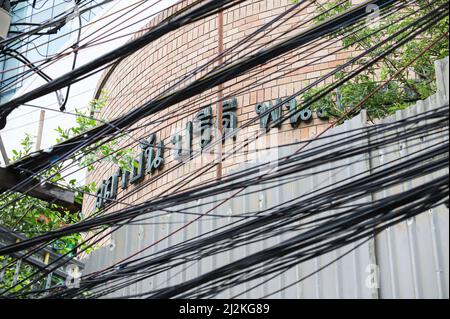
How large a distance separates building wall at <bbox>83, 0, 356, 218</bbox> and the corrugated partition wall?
8.52ft

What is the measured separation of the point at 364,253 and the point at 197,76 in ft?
16.9

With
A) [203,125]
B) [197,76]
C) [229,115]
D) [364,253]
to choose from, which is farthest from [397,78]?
[364,253]

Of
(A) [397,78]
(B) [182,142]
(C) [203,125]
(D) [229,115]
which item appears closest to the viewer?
(A) [397,78]

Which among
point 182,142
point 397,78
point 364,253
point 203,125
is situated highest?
point 203,125

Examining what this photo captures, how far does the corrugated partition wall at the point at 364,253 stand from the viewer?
405cm

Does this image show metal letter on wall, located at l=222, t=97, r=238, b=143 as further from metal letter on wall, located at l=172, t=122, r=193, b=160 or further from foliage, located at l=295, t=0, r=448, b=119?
foliage, located at l=295, t=0, r=448, b=119

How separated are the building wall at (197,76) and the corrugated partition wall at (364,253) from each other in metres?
2.60

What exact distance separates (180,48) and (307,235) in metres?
6.38

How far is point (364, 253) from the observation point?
434cm

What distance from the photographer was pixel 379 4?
4.12 m

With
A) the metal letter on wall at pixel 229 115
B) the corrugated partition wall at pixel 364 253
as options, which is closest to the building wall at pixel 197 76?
the metal letter on wall at pixel 229 115

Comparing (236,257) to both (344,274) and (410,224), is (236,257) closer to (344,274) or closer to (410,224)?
(344,274)

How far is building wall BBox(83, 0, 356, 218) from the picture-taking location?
827 centimetres

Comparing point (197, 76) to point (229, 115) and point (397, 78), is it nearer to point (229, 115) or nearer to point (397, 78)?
point (229, 115)
